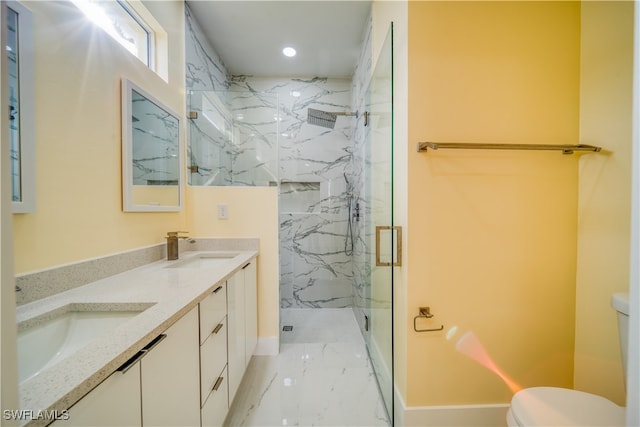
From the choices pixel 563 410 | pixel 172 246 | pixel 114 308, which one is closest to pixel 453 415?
pixel 563 410

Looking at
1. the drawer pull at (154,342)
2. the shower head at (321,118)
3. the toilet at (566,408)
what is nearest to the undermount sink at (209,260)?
the drawer pull at (154,342)

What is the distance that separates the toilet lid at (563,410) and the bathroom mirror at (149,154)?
2.04 meters

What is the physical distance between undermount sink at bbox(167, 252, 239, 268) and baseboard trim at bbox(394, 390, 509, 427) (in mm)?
1455

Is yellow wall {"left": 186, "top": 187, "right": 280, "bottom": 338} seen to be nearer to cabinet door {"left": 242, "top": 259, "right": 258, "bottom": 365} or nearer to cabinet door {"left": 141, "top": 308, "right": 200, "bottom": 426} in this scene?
cabinet door {"left": 242, "top": 259, "right": 258, "bottom": 365}

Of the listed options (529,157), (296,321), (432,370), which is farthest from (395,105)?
(296,321)

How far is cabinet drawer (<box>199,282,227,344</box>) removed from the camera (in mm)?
1027

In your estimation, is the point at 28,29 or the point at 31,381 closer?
the point at 31,381

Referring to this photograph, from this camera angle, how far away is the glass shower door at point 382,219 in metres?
1.35

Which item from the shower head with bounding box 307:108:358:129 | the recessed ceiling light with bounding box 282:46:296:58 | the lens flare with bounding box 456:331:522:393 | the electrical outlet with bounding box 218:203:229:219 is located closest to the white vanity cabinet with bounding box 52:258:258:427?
the electrical outlet with bounding box 218:203:229:219

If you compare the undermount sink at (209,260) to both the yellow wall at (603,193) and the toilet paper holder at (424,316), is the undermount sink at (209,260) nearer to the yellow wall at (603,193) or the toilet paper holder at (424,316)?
the toilet paper holder at (424,316)

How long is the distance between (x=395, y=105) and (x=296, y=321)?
7.72ft

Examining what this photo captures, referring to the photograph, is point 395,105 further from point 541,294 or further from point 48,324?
point 48,324

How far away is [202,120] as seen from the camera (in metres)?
2.18

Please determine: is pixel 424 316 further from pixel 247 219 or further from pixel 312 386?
pixel 247 219
